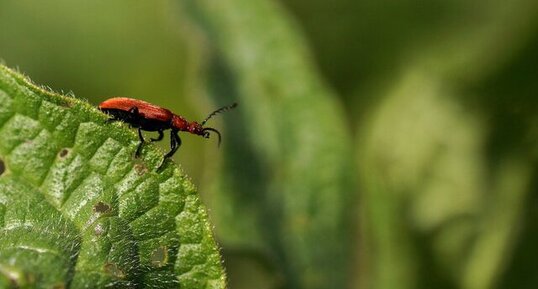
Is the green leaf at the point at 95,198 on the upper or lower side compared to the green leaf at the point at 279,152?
lower

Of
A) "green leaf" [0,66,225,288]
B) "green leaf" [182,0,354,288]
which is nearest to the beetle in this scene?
"green leaf" [182,0,354,288]

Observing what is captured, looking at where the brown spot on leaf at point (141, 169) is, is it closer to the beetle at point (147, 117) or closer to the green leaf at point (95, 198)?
the green leaf at point (95, 198)

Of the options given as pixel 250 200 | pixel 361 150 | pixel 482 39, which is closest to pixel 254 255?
pixel 250 200

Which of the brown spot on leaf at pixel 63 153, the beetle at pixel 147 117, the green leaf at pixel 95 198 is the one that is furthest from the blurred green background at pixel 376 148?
the brown spot on leaf at pixel 63 153

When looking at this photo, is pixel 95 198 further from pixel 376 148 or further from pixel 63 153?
pixel 376 148

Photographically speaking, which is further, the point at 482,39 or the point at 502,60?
the point at 482,39

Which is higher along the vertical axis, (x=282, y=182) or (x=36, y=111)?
(x=282, y=182)

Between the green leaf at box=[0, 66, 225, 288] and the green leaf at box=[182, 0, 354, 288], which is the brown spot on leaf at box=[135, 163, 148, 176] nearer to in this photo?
the green leaf at box=[0, 66, 225, 288]

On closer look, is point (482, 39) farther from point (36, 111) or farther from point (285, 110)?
point (36, 111)
